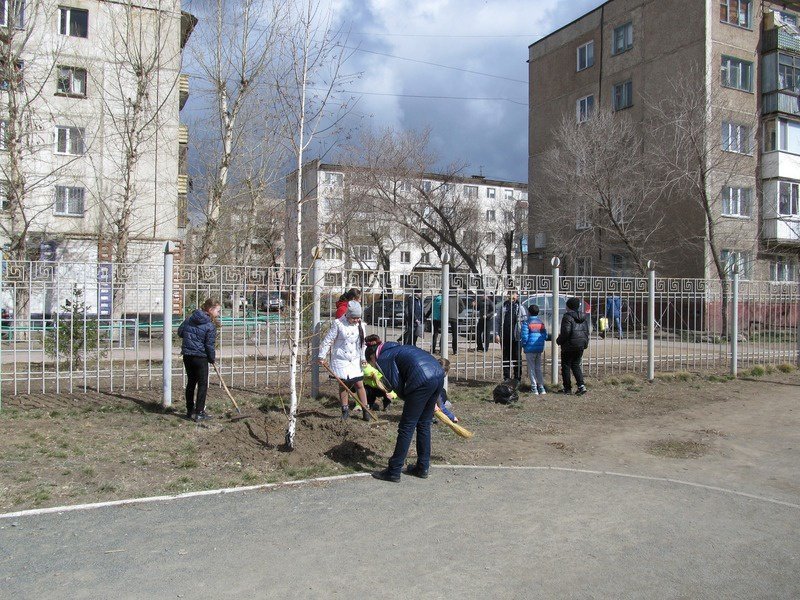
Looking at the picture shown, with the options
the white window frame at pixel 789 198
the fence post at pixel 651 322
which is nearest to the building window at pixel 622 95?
the white window frame at pixel 789 198

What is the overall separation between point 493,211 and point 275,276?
41.5m

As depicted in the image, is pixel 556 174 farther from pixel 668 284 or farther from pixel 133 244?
pixel 133 244

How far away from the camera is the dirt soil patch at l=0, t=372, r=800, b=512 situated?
605 cm

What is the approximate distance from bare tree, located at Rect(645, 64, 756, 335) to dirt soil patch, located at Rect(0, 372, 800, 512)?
16362mm

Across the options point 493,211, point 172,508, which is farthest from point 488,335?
point 493,211

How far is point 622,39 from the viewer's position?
3306 centimetres

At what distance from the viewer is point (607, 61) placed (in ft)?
110

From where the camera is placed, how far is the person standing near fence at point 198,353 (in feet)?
27.4

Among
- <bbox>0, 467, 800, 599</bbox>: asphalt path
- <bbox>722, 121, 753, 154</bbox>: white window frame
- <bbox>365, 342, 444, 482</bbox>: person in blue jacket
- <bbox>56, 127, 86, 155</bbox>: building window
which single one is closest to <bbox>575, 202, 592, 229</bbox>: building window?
<bbox>722, 121, 753, 154</bbox>: white window frame

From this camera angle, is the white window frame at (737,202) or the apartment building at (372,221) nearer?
the apartment building at (372,221)

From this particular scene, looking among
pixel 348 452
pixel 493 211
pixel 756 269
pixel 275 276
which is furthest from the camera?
pixel 493 211

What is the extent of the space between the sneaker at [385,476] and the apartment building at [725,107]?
23140 mm

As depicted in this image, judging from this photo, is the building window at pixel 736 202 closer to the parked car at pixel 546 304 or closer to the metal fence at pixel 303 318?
the metal fence at pixel 303 318

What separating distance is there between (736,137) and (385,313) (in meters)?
22.3
